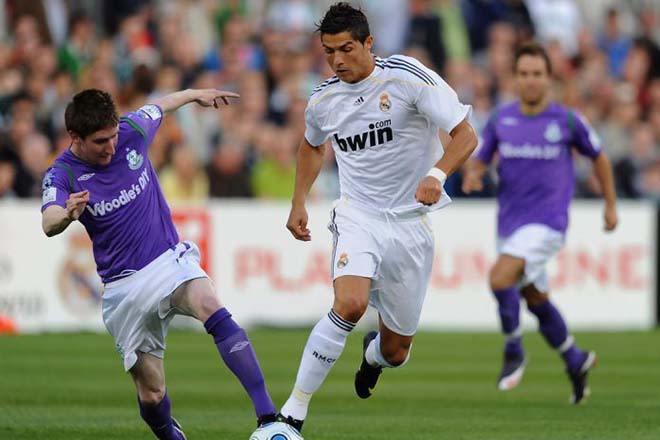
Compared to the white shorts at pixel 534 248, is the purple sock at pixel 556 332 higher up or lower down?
lower down

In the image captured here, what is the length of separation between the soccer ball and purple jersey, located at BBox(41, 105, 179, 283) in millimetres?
1172

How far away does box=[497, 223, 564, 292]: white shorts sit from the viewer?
13.1m

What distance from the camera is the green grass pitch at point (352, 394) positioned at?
33.4ft

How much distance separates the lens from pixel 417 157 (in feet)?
31.6

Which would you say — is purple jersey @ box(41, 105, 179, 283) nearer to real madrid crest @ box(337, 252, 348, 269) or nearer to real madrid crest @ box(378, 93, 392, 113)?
real madrid crest @ box(337, 252, 348, 269)

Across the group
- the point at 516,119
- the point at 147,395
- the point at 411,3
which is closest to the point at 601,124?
the point at 411,3

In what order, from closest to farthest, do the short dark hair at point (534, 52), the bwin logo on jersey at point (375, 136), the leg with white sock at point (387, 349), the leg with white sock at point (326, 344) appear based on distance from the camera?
the leg with white sock at point (326, 344), the bwin logo on jersey at point (375, 136), the leg with white sock at point (387, 349), the short dark hair at point (534, 52)

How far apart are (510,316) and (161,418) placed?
5082 millimetres

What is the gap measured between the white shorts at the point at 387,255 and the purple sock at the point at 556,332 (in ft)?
9.85

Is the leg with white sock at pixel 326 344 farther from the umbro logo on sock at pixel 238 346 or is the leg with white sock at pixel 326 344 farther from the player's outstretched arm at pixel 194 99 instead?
the player's outstretched arm at pixel 194 99

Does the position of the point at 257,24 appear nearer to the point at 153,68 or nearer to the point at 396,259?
the point at 153,68

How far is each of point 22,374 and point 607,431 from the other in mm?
6123

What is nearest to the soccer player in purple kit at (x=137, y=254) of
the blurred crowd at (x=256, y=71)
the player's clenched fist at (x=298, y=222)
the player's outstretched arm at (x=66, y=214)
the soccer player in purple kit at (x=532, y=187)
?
the player's outstretched arm at (x=66, y=214)

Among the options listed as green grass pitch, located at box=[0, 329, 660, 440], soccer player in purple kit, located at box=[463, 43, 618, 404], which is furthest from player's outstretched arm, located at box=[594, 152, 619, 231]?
green grass pitch, located at box=[0, 329, 660, 440]
